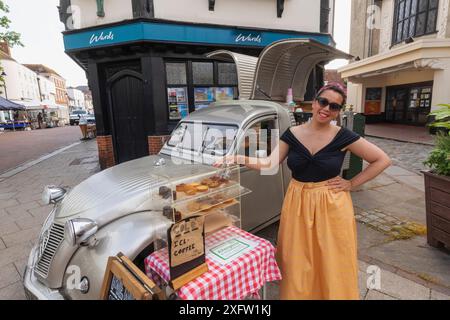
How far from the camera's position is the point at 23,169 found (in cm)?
900

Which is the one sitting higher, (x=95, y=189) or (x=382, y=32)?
(x=382, y=32)

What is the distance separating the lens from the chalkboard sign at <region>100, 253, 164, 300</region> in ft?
4.91

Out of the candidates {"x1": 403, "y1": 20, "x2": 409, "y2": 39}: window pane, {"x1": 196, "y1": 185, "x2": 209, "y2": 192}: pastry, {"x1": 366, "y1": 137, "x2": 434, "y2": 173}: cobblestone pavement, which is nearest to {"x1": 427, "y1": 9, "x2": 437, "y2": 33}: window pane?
{"x1": 403, "y1": 20, "x2": 409, "y2": 39}: window pane

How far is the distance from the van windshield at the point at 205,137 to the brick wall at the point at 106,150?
4.52 metres

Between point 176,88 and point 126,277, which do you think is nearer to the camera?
point 126,277

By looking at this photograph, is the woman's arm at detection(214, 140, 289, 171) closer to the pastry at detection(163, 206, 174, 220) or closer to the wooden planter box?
the pastry at detection(163, 206, 174, 220)

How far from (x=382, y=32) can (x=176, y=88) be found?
1690 cm

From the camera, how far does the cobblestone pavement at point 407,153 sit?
7.88 m

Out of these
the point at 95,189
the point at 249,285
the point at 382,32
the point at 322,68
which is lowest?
the point at 249,285

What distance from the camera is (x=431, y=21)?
13.8 metres

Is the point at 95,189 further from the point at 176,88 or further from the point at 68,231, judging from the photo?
the point at 176,88

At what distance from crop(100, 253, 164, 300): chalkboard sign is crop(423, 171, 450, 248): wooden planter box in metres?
3.44

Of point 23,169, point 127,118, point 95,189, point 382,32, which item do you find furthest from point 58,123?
point 95,189

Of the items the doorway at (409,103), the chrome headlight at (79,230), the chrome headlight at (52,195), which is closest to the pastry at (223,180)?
the chrome headlight at (79,230)
